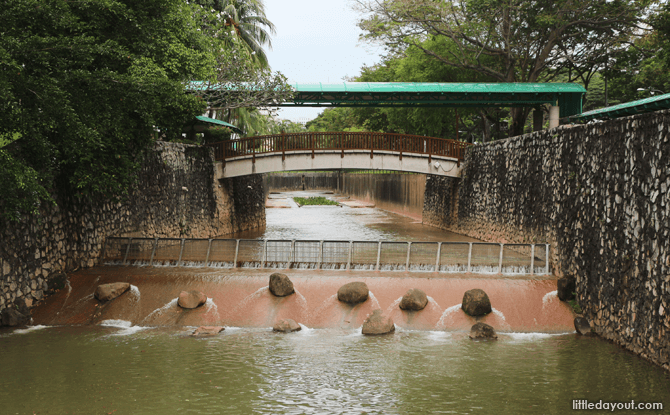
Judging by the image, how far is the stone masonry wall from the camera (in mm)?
12406

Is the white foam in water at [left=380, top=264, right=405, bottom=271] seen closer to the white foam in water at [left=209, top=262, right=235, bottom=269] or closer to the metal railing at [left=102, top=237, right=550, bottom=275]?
the metal railing at [left=102, top=237, right=550, bottom=275]

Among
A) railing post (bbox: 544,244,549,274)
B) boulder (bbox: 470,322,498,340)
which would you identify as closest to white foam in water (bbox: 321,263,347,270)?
boulder (bbox: 470,322,498,340)

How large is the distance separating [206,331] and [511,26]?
23433 millimetres

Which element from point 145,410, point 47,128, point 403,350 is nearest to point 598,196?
point 403,350

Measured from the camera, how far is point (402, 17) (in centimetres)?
2875

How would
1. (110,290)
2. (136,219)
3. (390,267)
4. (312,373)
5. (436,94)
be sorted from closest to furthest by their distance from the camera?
(312,373) → (110,290) → (390,267) → (136,219) → (436,94)

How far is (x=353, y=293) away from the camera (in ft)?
41.4

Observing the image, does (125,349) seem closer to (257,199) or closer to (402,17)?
(257,199)

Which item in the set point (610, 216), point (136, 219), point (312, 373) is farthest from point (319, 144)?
point (312, 373)

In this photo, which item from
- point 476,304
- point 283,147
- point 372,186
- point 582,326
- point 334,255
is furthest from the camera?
point 372,186

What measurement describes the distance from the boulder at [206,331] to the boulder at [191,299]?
1139 millimetres

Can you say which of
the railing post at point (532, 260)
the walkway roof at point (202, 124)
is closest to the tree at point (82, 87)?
the walkway roof at point (202, 124)

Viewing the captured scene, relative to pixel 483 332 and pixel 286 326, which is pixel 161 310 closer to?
pixel 286 326

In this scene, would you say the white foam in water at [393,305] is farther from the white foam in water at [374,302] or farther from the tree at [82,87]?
the tree at [82,87]
